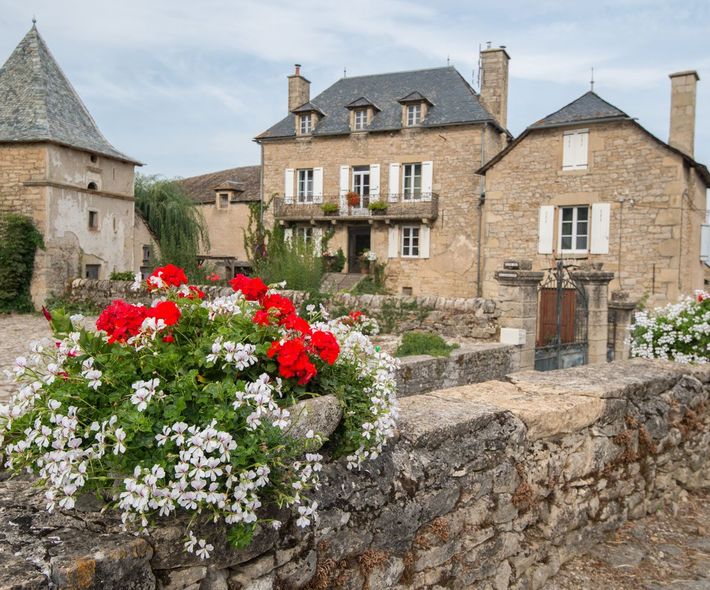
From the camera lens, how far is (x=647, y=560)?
3455mm

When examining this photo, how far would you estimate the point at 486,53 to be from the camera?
2253 cm

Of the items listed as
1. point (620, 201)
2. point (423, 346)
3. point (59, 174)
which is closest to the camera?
point (423, 346)

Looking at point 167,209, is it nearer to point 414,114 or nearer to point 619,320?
point 414,114

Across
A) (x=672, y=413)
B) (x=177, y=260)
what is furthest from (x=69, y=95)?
(x=672, y=413)

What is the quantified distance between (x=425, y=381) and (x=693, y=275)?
44.4ft

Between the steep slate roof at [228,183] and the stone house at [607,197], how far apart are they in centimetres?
1174

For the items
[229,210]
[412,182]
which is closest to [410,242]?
[412,182]

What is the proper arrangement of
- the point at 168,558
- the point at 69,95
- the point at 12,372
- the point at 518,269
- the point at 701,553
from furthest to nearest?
the point at 69,95, the point at 518,269, the point at 701,553, the point at 12,372, the point at 168,558

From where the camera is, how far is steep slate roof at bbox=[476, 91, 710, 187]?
17.4m

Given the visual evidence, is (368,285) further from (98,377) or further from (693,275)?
(98,377)

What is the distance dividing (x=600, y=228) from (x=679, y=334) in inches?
521

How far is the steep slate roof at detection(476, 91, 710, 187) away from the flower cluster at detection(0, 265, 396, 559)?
57.7ft

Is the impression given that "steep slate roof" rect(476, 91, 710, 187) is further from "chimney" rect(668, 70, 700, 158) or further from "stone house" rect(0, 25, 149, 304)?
"stone house" rect(0, 25, 149, 304)

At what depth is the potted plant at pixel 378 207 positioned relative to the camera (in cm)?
2330
